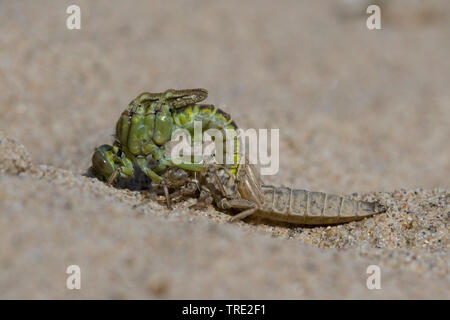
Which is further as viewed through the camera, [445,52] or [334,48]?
[445,52]

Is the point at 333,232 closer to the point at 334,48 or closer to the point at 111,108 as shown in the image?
the point at 111,108

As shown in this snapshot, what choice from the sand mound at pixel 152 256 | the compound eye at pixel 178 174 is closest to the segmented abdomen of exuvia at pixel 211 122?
the compound eye at pixel 178 174

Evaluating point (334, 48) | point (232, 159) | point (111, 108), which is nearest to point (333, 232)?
point (232, 159)

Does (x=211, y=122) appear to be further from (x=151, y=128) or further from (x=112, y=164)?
(x=112, y=164)

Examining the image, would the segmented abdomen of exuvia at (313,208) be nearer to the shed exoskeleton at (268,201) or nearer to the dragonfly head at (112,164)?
the shed exoskeleton at (268,201)

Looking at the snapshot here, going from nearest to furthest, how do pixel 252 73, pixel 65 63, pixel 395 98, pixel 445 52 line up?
pixel 65 63
pixel 395 98
pixel 252 73
pixel 445 52

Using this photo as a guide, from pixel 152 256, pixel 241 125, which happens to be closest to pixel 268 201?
pixel 152 256

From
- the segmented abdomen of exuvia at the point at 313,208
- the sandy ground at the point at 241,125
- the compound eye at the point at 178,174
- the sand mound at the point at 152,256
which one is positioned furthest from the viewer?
the compound eye at the point at 178,174

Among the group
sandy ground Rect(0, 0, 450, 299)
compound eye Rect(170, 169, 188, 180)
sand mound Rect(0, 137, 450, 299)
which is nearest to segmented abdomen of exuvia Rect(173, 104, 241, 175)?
compound eye Rect(170, 169, 188, 180)
